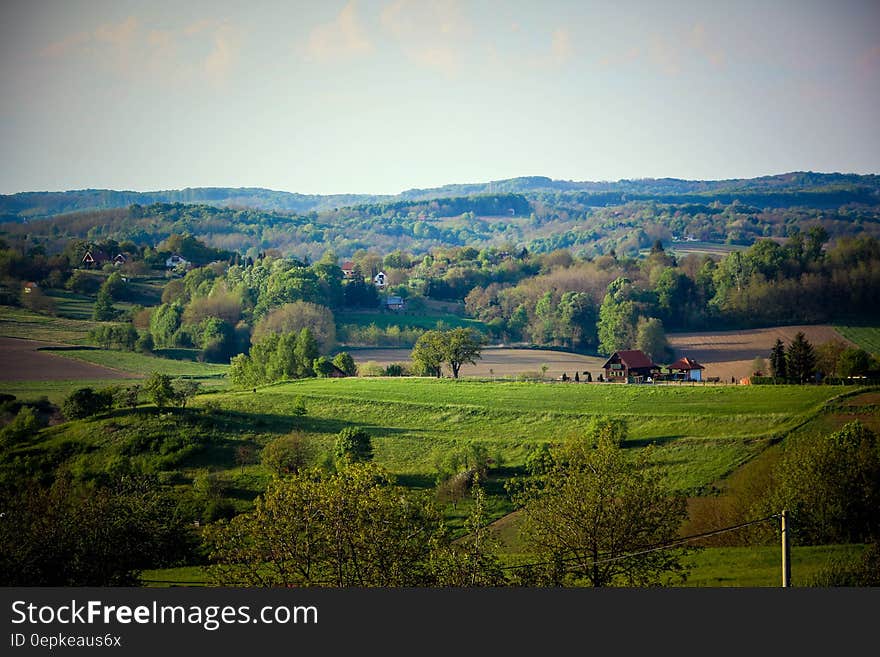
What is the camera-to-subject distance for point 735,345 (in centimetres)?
4681

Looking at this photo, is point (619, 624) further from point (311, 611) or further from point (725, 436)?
point (725, 436)

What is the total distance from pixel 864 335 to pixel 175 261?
50.3 metres

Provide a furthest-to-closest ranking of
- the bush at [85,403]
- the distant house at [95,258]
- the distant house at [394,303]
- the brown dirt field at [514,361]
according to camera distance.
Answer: the distant house at [394,303], the distant house at [95,258], the brown dirt field at [514,361], the bush at [85,403]

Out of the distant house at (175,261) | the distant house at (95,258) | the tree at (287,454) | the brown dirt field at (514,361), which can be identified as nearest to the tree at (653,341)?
the brown dirt field at (514,361)

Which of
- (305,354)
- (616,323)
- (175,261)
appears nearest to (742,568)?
(305,354)

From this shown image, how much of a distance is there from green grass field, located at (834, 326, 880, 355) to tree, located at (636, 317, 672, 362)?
9.80 meters

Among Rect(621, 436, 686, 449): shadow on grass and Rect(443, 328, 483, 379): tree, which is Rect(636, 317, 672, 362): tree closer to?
Rect(443, 328, 483, 379): tree

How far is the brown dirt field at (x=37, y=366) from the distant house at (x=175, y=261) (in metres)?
31.8

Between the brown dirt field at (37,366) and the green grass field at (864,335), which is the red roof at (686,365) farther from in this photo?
the brown dirt field at (37,366)

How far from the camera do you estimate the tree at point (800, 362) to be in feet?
119

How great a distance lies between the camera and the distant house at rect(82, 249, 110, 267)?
57562mm

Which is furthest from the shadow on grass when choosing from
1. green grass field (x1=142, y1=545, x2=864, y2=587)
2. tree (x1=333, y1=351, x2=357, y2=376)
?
tree (x1=333, y1=351, x2=357, y2=376)

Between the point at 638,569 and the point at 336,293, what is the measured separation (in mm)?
52065

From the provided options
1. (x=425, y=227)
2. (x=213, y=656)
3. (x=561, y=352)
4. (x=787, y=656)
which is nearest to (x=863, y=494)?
(x=787, y=656)
